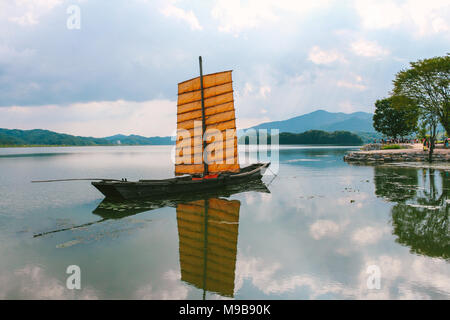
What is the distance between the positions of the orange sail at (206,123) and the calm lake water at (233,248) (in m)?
6.49

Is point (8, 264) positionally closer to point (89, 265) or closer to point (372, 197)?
point (89, 265)

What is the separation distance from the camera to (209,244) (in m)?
10.6

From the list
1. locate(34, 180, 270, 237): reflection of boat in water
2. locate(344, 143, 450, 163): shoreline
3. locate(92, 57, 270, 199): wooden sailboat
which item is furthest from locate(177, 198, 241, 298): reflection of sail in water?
locate(344, 143, 450, 163): shoreline

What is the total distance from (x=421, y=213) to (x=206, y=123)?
16147 mm

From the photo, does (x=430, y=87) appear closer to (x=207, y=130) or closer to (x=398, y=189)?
(x=398, y=189)

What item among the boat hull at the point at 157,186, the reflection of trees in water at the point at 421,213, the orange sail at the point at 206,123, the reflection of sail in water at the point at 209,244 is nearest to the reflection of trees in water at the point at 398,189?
the reflection of trees in water at the point at 421,213

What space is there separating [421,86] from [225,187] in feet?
125

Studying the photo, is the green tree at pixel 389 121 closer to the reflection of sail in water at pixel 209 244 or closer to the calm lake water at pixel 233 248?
the calm lake water at pixel 233 248

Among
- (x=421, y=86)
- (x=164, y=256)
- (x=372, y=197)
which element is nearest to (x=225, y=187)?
(x=372, y=197)

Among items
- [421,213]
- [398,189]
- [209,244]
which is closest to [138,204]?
[209,244]

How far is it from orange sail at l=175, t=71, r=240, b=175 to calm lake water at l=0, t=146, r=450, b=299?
649cm

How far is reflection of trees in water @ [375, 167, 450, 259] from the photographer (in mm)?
9762

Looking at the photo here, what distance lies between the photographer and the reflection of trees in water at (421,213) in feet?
32.0

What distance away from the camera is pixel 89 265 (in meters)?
8.62
